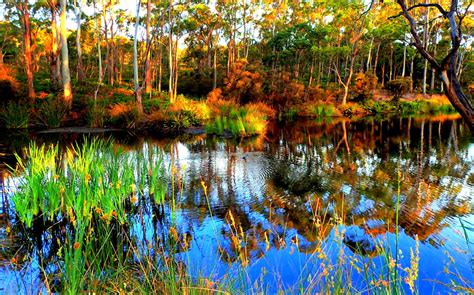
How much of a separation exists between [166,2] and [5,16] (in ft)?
63.4

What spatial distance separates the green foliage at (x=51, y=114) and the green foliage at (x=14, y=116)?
0.55 m

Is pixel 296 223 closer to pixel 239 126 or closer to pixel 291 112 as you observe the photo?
pixel 239 126

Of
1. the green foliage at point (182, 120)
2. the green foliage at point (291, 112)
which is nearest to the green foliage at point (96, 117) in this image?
the green foliage at point (182, 120)

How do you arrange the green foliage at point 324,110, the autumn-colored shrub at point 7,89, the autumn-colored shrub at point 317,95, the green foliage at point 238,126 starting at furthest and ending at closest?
the autumn-colored shrub at point 317,95 → the green foliage at point 324,110 → the autumn-colored shrub at point 7,89 → the green foliage at point 238,126

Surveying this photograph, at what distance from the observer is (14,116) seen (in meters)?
18.0

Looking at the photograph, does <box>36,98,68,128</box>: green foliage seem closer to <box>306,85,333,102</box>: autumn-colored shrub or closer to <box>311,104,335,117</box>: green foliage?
<box>311,104,335,117</box>: green foliage

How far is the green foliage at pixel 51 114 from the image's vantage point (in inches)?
735

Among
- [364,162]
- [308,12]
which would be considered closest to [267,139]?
[364,162]

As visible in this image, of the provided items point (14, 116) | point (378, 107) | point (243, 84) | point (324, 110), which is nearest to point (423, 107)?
point (378, 107)

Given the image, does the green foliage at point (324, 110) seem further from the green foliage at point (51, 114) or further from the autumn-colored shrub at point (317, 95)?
the green foliage at point (51, 114)

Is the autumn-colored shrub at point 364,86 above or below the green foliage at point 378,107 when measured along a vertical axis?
above

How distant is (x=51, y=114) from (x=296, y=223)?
16.6 metres

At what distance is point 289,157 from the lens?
35.5ft

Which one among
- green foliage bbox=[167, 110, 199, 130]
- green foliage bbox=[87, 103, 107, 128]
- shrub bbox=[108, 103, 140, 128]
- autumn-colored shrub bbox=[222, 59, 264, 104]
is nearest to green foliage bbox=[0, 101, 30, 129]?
green foliage bbox=[87, 103, 107, 128]
